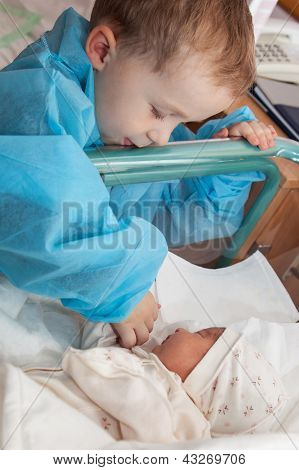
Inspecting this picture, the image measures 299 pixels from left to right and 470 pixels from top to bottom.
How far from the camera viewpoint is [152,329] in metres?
0.63

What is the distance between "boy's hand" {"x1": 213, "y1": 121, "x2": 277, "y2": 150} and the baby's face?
23 centimetres

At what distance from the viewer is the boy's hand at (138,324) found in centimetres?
58

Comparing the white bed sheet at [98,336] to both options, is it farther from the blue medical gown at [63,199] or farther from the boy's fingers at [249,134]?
the boy's fingers at [249,134]

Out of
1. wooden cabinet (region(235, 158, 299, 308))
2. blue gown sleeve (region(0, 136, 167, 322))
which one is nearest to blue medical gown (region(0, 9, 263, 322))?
blue gown sleeve (region(0, 136, 167, 322))

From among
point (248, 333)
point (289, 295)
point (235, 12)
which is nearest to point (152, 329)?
point (248, 333)

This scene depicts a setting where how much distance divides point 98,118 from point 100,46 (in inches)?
3.0

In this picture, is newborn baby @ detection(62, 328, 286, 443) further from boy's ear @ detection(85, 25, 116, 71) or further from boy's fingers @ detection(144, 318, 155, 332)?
boy's ear @ detection(85, 25, 116, 71)

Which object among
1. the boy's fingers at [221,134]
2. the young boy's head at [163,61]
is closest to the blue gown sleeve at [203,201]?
the boy's fingers at [221,134]

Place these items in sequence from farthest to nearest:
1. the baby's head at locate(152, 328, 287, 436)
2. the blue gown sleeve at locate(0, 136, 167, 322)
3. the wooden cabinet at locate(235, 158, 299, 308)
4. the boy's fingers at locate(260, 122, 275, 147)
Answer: the wooden cabinet at locate(235, 158, 299, 308), the boy's fingers at locate(260, 122, 275, 147), the baby's head at locate(152, 328, 287, 436), the blue gown sleeve at locate(0, 136, 167, 322)

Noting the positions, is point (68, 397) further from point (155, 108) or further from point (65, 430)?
point (155, 108)

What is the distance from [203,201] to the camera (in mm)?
682

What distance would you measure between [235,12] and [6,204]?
0.27m

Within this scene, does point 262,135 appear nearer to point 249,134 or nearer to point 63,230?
point 249,134

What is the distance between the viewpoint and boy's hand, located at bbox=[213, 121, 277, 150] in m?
0.63
